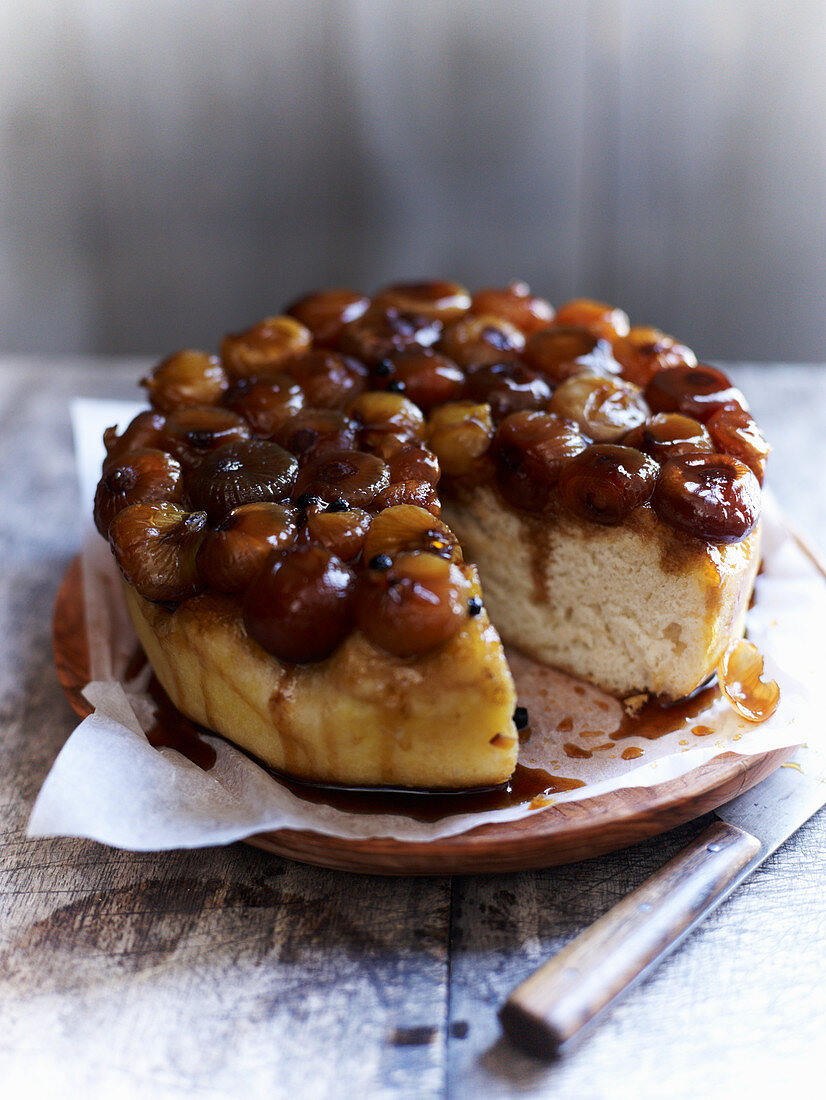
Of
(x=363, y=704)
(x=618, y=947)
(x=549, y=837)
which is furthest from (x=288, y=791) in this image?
(x=618, y=947)

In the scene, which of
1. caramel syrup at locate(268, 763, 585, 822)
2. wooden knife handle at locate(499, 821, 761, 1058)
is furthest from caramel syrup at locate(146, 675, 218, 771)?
wooden knife handle at locate(499, 821, 761, 1058)

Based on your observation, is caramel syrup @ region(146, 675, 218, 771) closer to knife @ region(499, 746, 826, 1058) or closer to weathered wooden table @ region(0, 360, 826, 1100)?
weathered wooden table @ region(0, 360, 826, 1100)

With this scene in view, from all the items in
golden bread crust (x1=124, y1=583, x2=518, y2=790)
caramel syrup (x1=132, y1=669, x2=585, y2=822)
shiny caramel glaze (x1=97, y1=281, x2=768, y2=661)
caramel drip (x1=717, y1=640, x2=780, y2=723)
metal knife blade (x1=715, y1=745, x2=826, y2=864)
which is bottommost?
metal knife blade (x1=715, y1=745, x2=826, y2=864)

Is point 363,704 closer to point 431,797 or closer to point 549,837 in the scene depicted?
point 431,797

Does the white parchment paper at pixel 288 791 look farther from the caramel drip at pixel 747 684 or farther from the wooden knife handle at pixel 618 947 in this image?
the wooden knife handle at pixel 618 947

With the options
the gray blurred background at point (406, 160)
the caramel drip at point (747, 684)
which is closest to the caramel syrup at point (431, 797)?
the caramel drip at point (747, 684)

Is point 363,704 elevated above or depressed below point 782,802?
above
